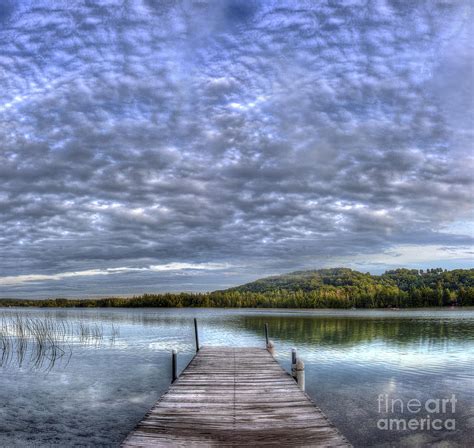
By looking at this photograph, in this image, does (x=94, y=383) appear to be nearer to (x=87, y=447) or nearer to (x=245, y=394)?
(x=87, y=447)

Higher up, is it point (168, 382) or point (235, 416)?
point (235, 416)

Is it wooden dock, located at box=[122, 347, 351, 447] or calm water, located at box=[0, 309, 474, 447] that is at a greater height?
wooden dock, located at box=[122, 347, 351, 447]

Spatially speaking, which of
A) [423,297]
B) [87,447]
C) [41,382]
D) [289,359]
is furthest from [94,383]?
[423,297]

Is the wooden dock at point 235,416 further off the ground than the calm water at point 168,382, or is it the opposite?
the wooden dock at point 235,416

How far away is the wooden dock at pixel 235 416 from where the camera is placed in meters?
8.28

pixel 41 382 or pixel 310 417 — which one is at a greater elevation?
pixel 310 417

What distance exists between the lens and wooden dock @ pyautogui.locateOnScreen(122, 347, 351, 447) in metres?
8.28

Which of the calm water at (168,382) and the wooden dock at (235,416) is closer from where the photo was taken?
the wooden dock at (235,416)

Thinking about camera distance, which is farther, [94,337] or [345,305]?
[345,305]

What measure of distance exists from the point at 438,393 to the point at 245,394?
467 inches

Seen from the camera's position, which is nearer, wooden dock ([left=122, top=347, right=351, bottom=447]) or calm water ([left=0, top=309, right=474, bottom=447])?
wooden dock ([left=122, top=347, right=351, bottom=447])

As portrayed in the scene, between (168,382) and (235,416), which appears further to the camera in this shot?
(168,382)

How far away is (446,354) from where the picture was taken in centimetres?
3159

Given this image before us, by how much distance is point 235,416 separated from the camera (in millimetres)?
10008
